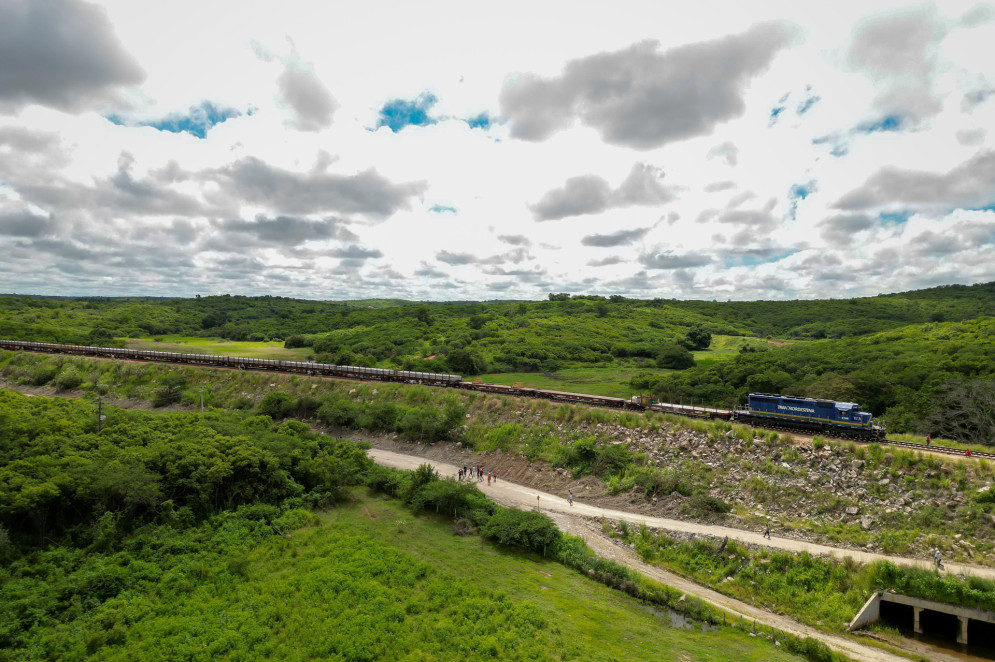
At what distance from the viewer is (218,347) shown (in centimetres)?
13200

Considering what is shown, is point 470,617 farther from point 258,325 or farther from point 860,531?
point 258,325

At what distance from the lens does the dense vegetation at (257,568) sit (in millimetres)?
22875

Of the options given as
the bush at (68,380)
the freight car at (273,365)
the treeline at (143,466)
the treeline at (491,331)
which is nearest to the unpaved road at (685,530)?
the treeline at (143,466)

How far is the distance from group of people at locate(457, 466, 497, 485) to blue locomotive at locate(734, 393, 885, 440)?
27.1m

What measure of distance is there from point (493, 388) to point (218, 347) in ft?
337

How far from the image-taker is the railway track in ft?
130

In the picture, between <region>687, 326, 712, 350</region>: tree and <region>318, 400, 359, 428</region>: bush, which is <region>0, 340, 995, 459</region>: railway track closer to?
<region>318, 400, 359, 428</region>: bush

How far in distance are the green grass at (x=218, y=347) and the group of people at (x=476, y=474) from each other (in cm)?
7194

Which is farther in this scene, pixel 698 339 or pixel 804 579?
pixel 698 339

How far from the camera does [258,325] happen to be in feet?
638

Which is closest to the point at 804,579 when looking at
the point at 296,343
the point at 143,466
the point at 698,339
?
the point at 143,466

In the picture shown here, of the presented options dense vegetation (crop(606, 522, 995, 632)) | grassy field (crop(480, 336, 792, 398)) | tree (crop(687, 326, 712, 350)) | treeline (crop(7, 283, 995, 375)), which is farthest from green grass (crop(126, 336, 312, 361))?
tree (crop(687, 326, 712, 350))

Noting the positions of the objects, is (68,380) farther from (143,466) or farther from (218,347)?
(143,466)

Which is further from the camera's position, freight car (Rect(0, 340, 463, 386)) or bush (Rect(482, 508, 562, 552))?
freight car (Rect(0, 340, 463, 386))
